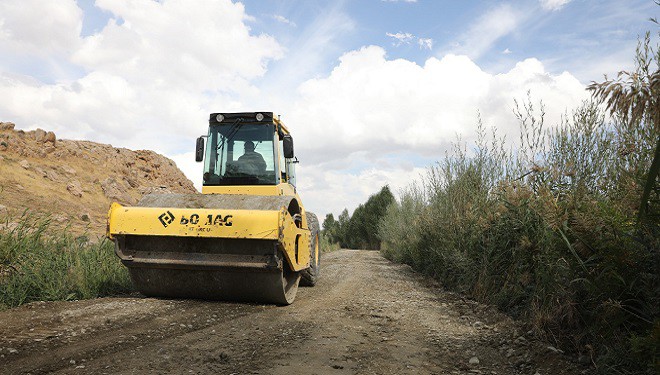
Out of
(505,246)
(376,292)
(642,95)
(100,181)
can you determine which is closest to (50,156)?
(100,181)

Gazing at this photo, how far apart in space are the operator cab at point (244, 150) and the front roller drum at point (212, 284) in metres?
2.11

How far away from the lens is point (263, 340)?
4176 mm

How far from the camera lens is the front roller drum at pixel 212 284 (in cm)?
580

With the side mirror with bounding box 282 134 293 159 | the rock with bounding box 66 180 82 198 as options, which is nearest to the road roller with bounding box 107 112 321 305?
the side mirror with bounding box 282 134 293 159

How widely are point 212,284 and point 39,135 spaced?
3679 cm

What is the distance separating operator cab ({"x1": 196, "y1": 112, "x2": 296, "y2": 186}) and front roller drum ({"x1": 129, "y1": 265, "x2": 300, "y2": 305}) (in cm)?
211

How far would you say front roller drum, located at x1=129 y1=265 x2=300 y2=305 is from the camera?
5805mm

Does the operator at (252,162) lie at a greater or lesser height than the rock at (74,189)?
lesser

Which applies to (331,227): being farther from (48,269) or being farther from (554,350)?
(554,350)

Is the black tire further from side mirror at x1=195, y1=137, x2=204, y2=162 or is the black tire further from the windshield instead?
side mirror at x1=195, y1=137, x2=204, y2=162

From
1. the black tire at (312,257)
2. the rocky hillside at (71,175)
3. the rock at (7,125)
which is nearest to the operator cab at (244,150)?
the black tire at (312,257)

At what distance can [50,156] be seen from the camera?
34875 millimetres

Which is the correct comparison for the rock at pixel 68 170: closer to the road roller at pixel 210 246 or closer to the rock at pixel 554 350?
the road roller at pixel 210 246

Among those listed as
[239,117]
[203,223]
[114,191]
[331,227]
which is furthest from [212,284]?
[331,227]
